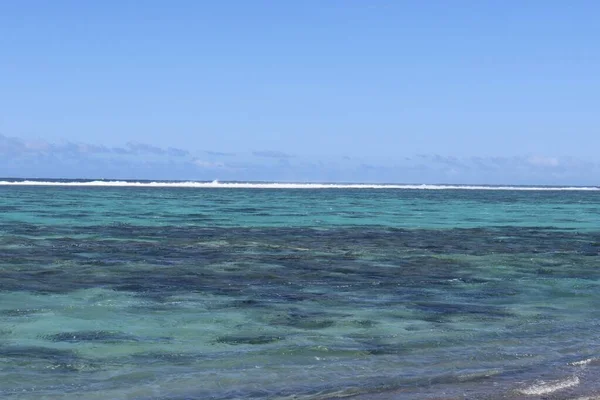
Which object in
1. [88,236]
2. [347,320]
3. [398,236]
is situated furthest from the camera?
[398,236]

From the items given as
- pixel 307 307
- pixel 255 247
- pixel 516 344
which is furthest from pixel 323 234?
pixel 516 344

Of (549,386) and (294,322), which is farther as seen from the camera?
(294,322)

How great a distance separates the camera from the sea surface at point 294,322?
9.74 metres

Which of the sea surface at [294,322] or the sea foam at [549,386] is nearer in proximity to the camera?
the sea foam at [549,386]

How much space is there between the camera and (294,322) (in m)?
13.5

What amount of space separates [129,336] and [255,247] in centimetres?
1491

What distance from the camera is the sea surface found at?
9.74 meters

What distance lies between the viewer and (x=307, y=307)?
49.4 ft

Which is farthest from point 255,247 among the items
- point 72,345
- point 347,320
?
point 72,345

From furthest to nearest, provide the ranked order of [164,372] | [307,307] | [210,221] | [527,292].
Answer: [210,221] → [527,292] → [307,307] → [164,372]

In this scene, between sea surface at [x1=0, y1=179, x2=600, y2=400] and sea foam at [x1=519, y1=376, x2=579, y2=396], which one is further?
sea surface at [x1=0, y1=179, x2=600, y2=400]

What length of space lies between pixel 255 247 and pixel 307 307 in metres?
12.1

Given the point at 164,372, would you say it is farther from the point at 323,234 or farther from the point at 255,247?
the point at 323,234

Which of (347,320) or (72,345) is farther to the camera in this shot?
(347,320)
